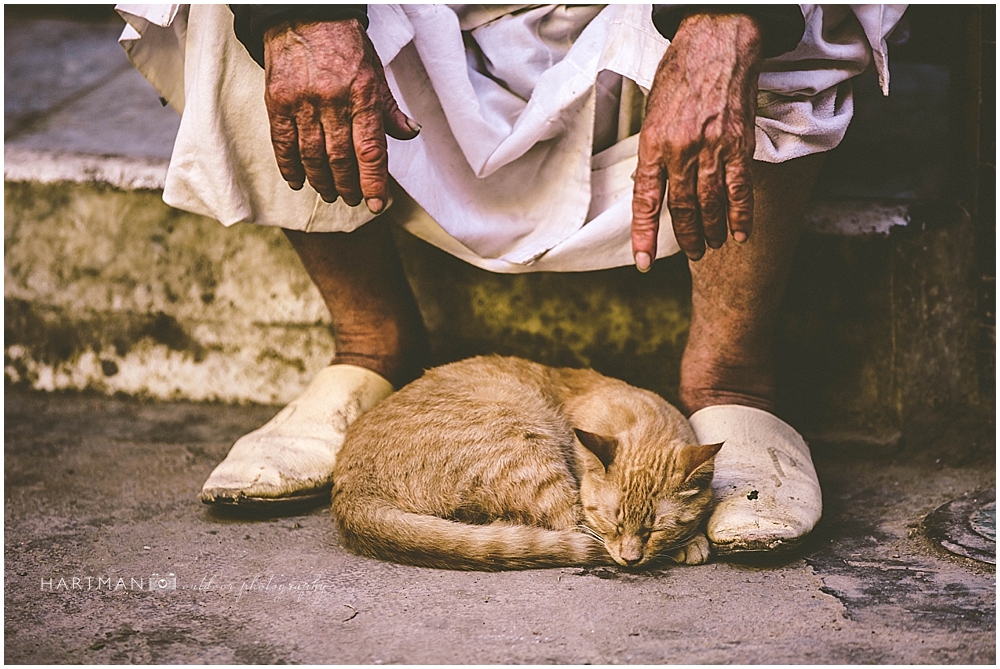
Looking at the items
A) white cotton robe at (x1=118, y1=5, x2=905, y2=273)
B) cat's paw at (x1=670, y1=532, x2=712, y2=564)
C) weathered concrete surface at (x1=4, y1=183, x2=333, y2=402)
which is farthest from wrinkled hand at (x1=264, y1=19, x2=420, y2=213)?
weathered concrete surface at (x1=4, y1=183, x2=333, y2=402)

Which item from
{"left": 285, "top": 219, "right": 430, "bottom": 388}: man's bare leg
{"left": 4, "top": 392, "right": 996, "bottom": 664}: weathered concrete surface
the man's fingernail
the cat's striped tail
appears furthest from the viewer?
{"left": 285, "top": 219, "right": 430, "bottom": 388}: man's bare leg

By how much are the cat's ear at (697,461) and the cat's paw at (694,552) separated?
0.12 metres

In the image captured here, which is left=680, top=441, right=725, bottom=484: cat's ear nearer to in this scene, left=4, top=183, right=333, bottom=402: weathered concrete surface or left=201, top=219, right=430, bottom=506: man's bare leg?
left=201, top=219, right=430, bottom=506: man's bare leg

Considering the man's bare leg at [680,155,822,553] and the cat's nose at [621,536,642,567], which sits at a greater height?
the man's bare leg at [680,155,822,553]

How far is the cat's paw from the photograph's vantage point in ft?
5.84

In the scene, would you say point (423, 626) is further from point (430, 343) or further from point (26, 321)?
point (26, 321)

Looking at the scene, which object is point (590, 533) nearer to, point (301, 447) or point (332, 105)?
point (301, 447)

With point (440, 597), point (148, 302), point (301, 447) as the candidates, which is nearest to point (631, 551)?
point (440, 597)

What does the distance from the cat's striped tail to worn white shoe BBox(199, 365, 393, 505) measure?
0.78ft

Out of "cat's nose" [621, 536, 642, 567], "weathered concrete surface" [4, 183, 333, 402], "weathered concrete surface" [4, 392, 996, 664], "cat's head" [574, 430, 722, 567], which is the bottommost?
"weathered concrete surface" [4, 392, 996, 664]

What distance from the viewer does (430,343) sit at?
2.60 m

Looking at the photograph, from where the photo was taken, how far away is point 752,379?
208 cm

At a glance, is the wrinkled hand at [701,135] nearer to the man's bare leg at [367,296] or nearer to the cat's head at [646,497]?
the cat's head at [646,497]

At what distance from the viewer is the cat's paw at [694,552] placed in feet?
5.84
